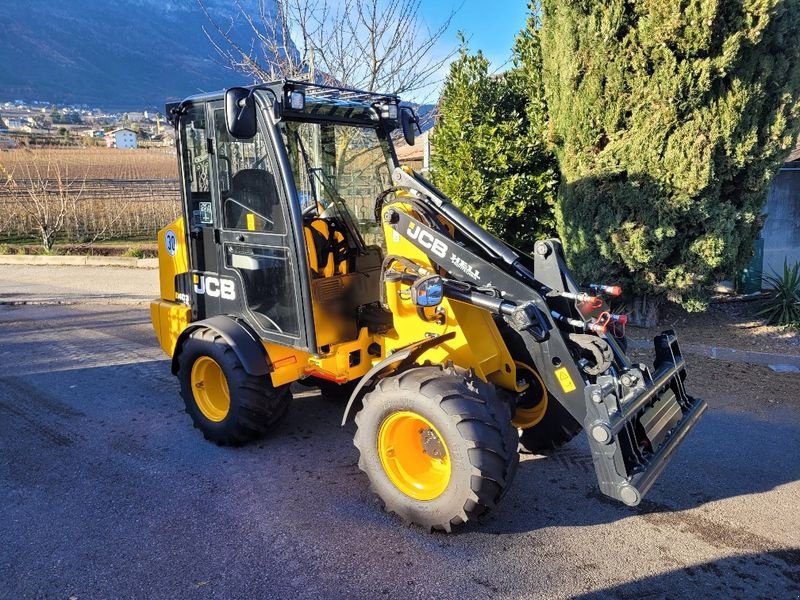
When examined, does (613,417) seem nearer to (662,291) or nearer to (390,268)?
(390,268)

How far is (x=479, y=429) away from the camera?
10.8 feet

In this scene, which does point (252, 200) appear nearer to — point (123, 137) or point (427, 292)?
point (427, 292)

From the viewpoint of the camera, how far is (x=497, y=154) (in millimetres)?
7844

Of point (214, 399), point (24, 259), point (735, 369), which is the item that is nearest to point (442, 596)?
point (214, 399)

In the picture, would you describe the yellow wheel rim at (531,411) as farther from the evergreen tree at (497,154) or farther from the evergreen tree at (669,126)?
the evergreen tree at (497,154)

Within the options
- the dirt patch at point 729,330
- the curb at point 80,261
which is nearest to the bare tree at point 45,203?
the curb at point 80,261

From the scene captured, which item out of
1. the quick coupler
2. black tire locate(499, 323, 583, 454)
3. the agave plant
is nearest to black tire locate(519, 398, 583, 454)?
black tire locate(499, 323, 583, 454)

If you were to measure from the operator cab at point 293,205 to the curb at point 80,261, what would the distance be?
9837 millimetres

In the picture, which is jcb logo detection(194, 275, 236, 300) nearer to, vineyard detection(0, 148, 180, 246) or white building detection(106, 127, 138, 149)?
vineyard detection(0, 148, 180, 246)

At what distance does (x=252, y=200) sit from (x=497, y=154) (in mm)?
4280

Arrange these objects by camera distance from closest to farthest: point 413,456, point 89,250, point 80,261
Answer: point 413,456 → point 80,261 → point 89,250

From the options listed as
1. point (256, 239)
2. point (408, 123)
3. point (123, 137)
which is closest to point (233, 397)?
point (256, 239)

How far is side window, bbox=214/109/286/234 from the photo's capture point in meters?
4.24

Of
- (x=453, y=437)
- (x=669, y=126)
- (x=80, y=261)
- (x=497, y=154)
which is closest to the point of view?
(x=453, y=437)
